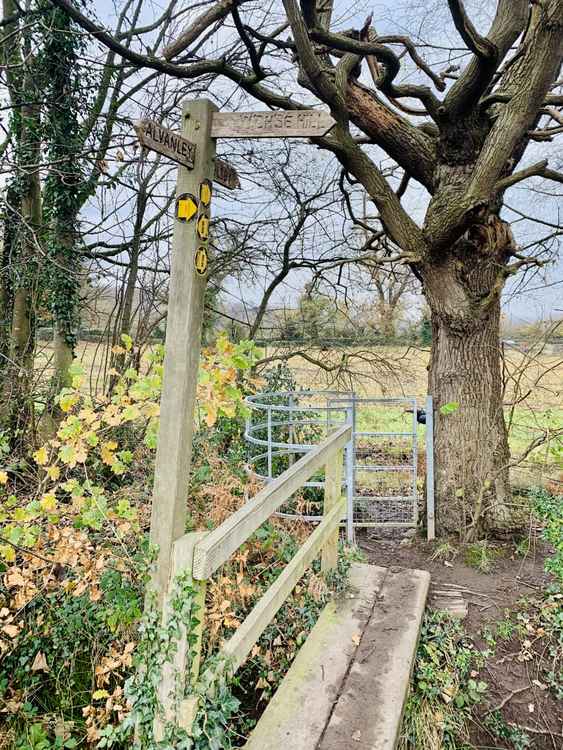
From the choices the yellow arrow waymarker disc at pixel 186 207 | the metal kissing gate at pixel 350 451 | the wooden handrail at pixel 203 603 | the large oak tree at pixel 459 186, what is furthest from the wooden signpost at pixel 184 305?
the large oak tree at pixel 459 186

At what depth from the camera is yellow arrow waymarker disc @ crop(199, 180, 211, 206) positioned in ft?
6.85

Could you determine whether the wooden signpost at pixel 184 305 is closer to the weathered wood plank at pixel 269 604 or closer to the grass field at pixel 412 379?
the weathered wood plank at pixel 269 604

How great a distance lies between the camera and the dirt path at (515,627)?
272 centimetres

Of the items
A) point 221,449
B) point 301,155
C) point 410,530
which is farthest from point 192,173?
point 301,155

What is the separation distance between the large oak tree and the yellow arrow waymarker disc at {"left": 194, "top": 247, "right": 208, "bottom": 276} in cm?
262

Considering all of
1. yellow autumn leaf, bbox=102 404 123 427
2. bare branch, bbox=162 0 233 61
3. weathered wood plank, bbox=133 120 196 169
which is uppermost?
bare branch, bbox=162 0 233 61

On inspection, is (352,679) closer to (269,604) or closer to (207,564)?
(269,604)

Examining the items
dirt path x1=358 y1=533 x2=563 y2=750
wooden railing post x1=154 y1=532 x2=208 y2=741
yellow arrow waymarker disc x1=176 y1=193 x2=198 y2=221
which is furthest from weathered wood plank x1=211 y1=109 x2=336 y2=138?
dirt path x1=358 y1=533 x2=563 y2=750

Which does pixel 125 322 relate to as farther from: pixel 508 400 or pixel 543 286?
pixel 543 286

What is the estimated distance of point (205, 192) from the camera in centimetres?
210

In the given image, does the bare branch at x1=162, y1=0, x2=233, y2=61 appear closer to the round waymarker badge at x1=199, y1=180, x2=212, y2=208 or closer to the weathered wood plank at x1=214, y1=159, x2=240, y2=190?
the weathered wood plank at x1=214, y1=159, x2=240, y2=190

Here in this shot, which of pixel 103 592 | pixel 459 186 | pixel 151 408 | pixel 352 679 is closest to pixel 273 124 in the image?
pixel 151 408

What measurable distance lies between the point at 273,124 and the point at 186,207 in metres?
0.48

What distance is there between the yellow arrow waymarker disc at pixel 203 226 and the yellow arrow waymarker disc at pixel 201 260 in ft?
0.18
